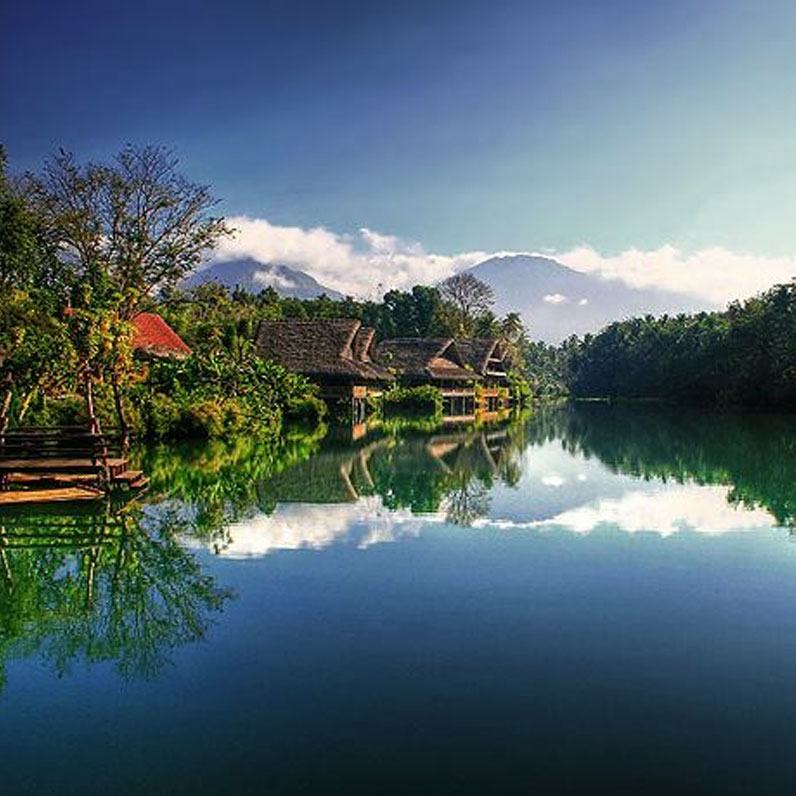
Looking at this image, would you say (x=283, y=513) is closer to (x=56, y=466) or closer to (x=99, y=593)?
(x=56, y=466)

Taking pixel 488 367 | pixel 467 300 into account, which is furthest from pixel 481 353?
pixel 467 300

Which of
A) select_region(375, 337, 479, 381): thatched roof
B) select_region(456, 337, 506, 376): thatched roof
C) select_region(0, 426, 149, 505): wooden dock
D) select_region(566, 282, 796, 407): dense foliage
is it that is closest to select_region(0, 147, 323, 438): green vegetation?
select_region(0, 426, 149, 505): wooden dock

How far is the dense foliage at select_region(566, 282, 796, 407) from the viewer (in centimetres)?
5044

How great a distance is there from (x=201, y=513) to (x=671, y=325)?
7348 centimetres

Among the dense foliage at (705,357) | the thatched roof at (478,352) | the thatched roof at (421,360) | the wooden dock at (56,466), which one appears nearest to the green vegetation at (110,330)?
the wooden dock at (56,466)

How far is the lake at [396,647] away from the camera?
3.79 m

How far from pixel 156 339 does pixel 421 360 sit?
16799 mm

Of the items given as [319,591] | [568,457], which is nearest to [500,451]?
[568,457]

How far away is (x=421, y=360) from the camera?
46.1m

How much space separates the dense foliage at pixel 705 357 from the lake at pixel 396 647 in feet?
143

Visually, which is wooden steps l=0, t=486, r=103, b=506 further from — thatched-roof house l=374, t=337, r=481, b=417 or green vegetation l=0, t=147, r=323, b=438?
thatched-roof house l=374, t=337, r=481, b=417

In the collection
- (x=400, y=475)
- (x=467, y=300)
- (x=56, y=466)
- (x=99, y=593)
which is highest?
(x=467, y=300)

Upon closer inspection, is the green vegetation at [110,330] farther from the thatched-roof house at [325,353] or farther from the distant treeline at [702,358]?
the distant treeline at [702,358]

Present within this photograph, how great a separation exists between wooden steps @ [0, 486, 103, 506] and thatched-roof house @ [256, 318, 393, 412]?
22375 mm
